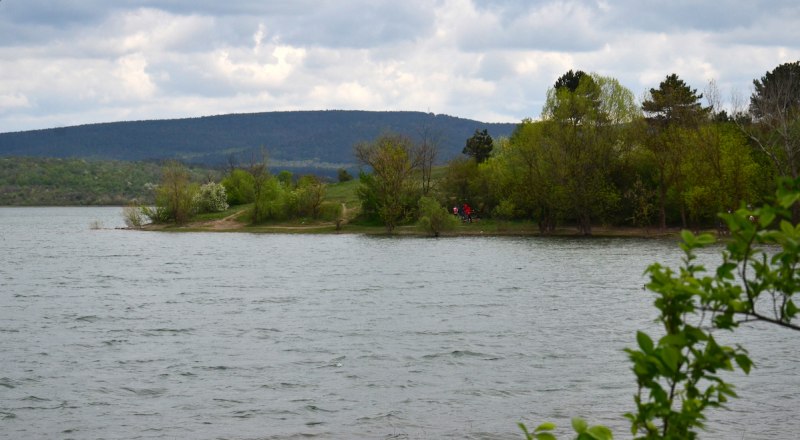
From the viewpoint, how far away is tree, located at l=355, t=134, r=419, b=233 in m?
97.6

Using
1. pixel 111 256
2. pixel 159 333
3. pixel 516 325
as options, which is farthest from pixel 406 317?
pixel 111 256

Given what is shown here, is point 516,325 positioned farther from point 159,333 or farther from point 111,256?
point 111,256

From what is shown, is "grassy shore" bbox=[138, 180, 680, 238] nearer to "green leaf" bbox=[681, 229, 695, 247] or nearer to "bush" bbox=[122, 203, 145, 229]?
"bush" bbox=[122, 203, 145, 229]

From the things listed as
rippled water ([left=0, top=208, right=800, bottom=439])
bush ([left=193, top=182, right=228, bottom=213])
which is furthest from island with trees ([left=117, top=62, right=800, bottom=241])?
Result: rippled water ([left=0, top=208, right=800, bottom=439])

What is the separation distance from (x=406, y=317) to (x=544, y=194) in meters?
55.2

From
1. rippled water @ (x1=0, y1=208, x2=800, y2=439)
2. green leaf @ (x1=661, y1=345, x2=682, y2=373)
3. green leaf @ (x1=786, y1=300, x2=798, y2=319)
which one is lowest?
rippled water @ (x1=0, y1=208, x2=800, y2=439)

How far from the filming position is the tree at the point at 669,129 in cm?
8262

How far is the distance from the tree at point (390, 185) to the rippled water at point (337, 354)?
40687mm

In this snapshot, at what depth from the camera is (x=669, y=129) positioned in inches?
3391

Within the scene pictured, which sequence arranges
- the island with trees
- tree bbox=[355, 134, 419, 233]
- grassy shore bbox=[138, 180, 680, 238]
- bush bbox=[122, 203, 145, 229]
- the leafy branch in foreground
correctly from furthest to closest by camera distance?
bush bbox=[122, 203, 145, 229] → tree bbox=[355, 134, 419, 233] → grassy shore bbox=[138, 180, 680, 238] → the island with trees → the leafy branch in foreground

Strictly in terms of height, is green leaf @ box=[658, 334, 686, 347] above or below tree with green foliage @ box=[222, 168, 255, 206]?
below

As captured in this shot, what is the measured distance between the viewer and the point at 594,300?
40.0 metres

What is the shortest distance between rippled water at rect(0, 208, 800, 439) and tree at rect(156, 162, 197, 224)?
54421mm

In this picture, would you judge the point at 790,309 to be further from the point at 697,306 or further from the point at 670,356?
the point at 670,356
